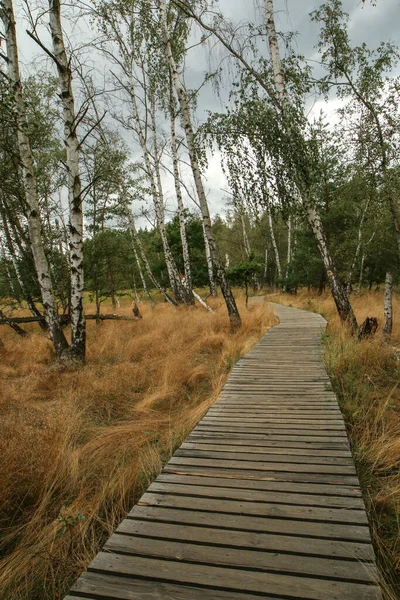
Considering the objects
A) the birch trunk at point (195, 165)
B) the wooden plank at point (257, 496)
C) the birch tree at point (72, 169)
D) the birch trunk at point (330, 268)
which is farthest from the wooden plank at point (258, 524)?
the birch trunk at point (195, 165)

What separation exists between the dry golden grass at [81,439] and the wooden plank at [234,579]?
21.4 inches

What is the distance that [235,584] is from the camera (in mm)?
1409

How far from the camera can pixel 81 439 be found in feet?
12.0

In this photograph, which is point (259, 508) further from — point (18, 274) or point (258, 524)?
point (18, 274)

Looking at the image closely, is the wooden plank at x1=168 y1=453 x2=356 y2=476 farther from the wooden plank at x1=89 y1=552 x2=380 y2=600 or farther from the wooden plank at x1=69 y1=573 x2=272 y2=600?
the wooden plank at x1=69 y1=573 x2=272 y2=600

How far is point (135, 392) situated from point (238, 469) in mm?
3176

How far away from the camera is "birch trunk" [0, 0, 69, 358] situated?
229 inches

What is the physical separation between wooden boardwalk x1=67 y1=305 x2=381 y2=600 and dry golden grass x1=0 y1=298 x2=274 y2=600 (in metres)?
0.51

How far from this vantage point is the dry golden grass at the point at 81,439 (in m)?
2.05

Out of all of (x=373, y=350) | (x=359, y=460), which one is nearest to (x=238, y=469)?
(x=359, y=460)

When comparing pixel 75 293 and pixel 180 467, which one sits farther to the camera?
pixel 75 293

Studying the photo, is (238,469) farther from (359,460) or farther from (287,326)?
(287,326)

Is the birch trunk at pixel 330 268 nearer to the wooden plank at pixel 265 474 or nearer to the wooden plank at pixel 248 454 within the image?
the wooden plank at pixel 248 454

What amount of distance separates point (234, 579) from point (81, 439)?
2.80 m
